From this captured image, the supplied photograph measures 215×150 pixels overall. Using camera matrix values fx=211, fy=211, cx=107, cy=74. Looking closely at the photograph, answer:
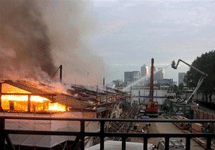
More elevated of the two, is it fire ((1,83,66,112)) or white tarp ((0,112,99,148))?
fire ((1,83,66,112))

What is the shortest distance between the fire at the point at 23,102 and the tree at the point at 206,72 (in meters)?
26.5

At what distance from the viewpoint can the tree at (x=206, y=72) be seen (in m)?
29.7

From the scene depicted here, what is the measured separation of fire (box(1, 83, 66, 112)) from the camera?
7977 millimetres

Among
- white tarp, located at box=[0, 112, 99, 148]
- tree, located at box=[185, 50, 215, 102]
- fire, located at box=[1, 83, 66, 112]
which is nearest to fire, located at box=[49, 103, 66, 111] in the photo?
fire, located at box=[1, 83, 66, 112]

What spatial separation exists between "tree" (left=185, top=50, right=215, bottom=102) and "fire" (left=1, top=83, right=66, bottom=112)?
86.9 feet

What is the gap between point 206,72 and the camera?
102 feet

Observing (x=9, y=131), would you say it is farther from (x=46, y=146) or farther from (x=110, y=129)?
(x=110, y=129)

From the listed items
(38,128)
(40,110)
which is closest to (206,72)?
(40,110)

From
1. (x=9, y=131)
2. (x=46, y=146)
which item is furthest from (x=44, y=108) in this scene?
(x=9, y=131)

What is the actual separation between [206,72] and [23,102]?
1140 inches

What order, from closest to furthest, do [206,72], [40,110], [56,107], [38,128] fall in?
[38,128], [40,110], [56,107], [206,72]

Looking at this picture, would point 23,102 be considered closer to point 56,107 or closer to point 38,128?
point 56,107

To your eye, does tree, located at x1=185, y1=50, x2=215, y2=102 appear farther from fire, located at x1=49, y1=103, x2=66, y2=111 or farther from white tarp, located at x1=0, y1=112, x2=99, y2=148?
white tarp, located at x1=0, y1=112, x2=99, y2=148

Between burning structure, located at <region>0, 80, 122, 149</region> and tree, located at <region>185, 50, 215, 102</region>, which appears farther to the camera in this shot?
tree, located at <region>185, 50, 215, 102</region>
